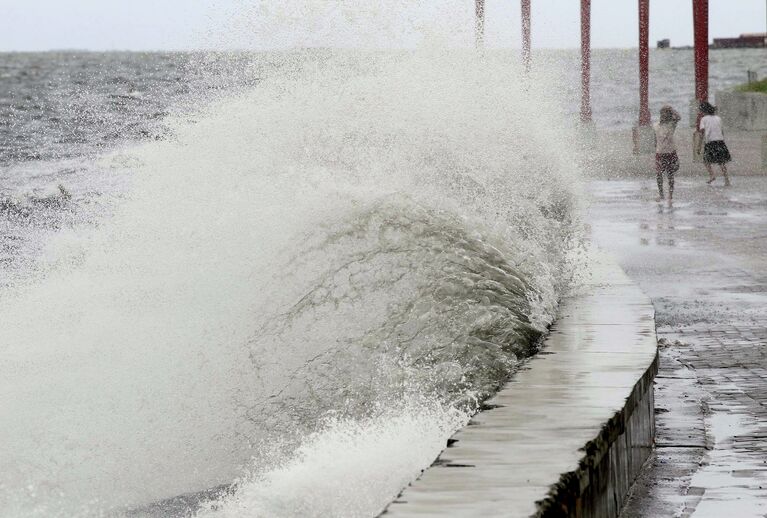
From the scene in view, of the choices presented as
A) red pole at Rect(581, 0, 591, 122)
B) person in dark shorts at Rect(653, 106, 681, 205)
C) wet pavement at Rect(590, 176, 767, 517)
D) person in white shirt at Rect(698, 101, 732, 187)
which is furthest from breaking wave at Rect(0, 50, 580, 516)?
red pole at Rect(581, 0, 591, 122)

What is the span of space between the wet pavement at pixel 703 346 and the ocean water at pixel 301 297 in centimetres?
82

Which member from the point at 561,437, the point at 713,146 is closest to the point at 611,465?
the point at 561,437

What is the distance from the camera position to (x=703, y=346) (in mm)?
8742

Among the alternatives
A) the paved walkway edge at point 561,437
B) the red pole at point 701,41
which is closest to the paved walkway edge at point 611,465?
the paved walkway edge at point 561,437

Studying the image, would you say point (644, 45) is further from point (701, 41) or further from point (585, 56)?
point (701, 41)

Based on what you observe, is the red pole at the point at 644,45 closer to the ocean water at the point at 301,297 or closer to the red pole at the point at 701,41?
the red pole at the point at 701,41

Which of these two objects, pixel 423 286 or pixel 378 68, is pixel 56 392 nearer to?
pixel 423 286

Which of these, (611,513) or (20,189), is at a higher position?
(611,513)

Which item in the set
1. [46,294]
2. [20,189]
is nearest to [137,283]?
[46,294]

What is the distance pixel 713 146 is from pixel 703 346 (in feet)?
49.3

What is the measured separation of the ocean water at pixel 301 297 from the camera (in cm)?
632

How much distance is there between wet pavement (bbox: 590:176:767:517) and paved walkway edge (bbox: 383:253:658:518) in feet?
0.66

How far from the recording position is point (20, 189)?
36219 millimetres

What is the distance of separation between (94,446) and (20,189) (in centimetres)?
3048
